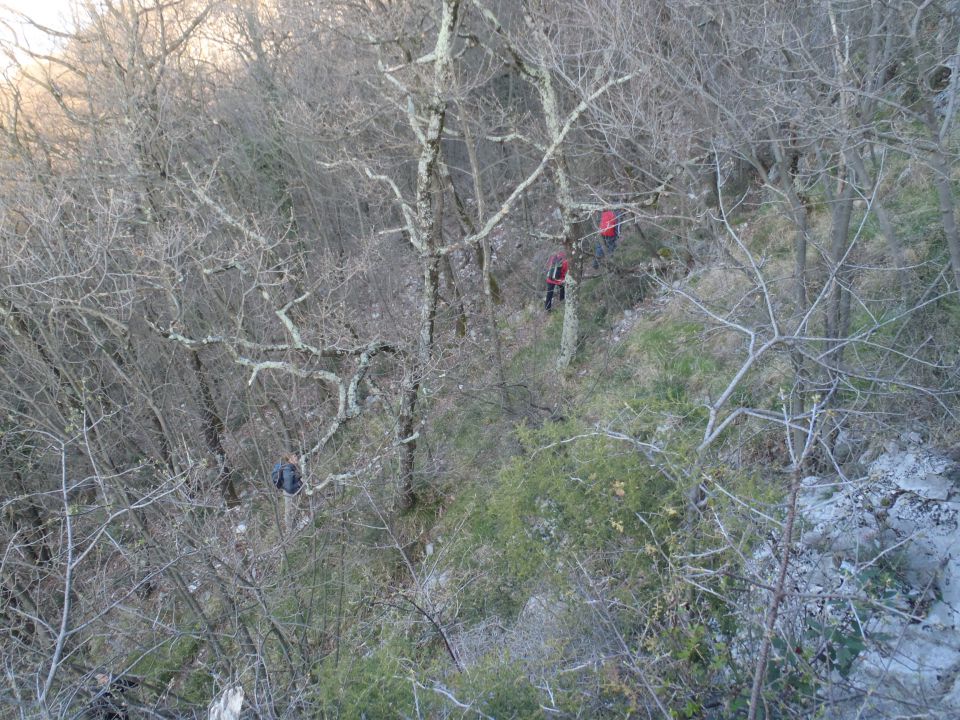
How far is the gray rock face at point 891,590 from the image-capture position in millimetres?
3404

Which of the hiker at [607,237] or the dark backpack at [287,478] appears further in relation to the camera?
the hiker at [607,237]

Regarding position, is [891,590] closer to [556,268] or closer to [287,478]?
[287,478]

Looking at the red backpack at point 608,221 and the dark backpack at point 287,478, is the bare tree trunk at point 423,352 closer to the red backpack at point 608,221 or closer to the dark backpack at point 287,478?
the dark backpack at point 287,478

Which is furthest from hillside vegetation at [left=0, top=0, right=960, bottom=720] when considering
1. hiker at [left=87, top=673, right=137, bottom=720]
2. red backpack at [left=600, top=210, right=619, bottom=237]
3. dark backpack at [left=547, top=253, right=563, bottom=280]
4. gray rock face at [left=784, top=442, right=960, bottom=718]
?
dark backpack at [left=547, top=253, right=563, bottom=280]

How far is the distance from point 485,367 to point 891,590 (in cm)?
920

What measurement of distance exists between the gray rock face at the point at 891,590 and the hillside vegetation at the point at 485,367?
4 cm

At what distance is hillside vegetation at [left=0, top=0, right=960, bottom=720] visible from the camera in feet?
13.2

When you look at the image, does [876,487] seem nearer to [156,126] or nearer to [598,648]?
[598,648]

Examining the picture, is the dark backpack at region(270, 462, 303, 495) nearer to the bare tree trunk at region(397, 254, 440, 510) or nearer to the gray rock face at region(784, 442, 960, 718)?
the bare tree trunk at region(397, 254, 440, 510)

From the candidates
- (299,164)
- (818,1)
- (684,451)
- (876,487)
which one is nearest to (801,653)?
(684,451)

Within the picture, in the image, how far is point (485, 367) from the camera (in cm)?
1262

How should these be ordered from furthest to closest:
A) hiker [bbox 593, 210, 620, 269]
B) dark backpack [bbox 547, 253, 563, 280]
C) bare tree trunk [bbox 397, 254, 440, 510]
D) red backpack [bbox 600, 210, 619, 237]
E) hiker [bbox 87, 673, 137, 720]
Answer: dark backpack [bbox 547, 253, 563, 280] → hiker [bbox 593, 210, 620, 269] → red backpack [bbox 600, 210, 619, 237] → bare tree trunk [bbox 397, 254, 440, 510] → hiker [bbox 87, 673, 137, 720]

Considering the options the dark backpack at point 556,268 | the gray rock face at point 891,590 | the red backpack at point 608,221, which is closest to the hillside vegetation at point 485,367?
the gray rock face at point 891,590

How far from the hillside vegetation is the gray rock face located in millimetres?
41
